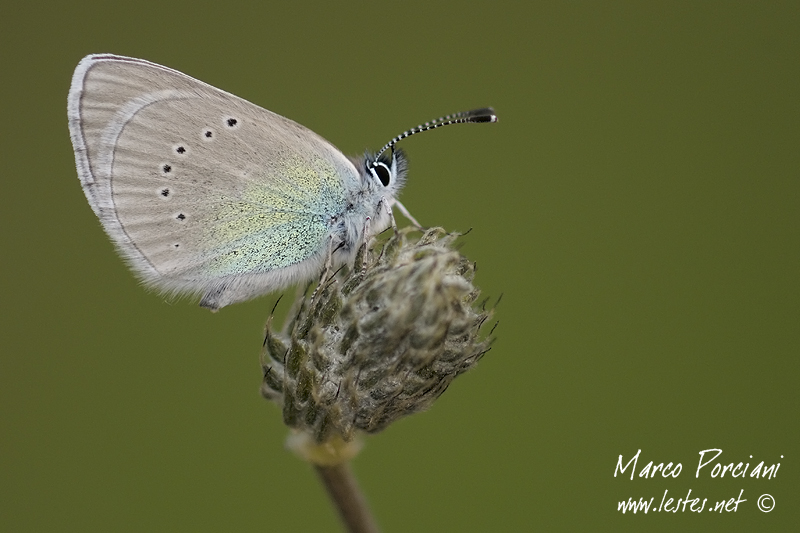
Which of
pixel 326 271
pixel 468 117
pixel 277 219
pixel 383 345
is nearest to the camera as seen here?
pixel 383 345

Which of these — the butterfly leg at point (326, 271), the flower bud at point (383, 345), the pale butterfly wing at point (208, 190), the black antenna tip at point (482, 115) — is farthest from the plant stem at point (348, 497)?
the black antenna tip at point (482, 115)

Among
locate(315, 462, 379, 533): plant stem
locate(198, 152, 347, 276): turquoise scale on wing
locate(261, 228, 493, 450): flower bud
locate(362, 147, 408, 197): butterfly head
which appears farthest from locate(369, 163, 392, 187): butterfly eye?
locate(315, 462, 379, 533): plant stem

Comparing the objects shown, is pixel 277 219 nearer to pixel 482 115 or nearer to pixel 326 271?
pixel 326 271

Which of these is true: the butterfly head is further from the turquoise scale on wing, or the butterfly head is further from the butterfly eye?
the turquoise scale on wing

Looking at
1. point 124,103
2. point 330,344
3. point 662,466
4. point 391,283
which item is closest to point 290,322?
point 330,344

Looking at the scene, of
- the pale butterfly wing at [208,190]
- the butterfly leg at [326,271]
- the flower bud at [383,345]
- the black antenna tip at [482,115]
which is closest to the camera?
the flower bud at [383,345]

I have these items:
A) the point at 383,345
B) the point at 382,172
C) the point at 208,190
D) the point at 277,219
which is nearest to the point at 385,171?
the point at 382,172

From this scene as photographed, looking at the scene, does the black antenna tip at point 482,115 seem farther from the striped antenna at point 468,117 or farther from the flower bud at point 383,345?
the flower bud at point 383,345

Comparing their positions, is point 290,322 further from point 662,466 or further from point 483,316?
point 662,466
